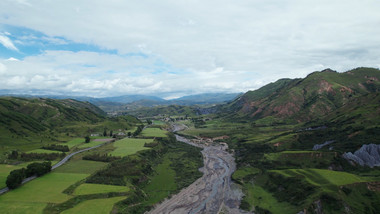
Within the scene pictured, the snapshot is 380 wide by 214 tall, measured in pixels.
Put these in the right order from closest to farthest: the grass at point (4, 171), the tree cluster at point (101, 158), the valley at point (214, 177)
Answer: the valley at point (214, 177), the grass at point (4, 171), the tree cluster at point (101, 158)

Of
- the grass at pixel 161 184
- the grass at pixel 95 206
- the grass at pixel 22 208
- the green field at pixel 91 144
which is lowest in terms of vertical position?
the grass at pixel 161 184

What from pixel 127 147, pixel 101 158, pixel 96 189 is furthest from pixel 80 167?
pixel 127 147

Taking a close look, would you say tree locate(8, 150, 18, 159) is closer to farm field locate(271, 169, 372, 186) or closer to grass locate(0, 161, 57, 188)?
grass locate(0, 161, 57, 188)

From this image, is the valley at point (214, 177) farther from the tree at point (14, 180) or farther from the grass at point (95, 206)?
the tree at point (14, 180)

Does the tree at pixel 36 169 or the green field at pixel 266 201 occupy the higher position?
the tree at pixel 36 169

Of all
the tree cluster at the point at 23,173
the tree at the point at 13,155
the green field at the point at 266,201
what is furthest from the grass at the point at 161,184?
the tree at the point at 13,155

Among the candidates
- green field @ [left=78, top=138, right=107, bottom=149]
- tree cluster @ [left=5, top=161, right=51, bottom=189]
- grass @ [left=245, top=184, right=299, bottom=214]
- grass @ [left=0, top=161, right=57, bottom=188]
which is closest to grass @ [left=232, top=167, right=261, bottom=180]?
grass @ [left=245, top=184, right=299, bottom=214]
